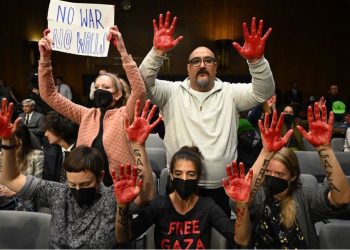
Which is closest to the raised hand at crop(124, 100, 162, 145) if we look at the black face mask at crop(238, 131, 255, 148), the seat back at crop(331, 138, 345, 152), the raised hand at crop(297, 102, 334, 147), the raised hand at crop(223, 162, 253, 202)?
the raised hand at crop(223, 162, 253, 202)

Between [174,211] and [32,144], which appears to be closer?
[174,211]

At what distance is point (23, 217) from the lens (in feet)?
6.79

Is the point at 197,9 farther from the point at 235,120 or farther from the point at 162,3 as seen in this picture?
the point at 235,120

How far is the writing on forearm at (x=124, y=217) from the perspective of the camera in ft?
5.39

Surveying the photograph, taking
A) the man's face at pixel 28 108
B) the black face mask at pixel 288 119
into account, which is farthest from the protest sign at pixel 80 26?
the man's face at pixel 28 108

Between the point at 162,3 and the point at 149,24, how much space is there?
0.61 m

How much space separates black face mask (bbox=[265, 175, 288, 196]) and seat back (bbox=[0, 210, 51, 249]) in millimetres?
1150

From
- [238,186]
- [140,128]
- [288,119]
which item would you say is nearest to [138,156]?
[140,128]

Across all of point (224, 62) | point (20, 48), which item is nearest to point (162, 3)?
point (224, 62)

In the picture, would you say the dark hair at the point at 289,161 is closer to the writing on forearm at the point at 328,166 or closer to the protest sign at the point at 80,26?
the writing on forearm at the point at 328,166

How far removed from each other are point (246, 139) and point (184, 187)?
138 centimetres

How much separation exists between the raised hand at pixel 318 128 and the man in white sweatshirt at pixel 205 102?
52 centimetres

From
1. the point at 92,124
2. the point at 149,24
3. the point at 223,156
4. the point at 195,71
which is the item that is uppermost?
the point at 149,24

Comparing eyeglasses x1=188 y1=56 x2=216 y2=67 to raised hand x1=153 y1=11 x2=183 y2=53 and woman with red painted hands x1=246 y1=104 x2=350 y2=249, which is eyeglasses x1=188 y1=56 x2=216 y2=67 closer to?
raised hand x1=153 y1=11 x2=183 y2=53
